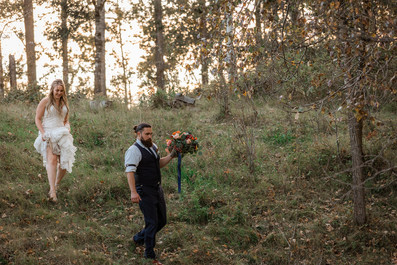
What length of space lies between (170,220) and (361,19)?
15.5ft

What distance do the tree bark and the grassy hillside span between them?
0.21 m

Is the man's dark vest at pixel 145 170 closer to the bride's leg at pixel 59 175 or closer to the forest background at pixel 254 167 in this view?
the forest background at pixel 254 167

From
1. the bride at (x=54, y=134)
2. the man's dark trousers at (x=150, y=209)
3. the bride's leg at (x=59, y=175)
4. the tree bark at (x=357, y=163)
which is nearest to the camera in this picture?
the man's dark trousers at (x=150, y=209)

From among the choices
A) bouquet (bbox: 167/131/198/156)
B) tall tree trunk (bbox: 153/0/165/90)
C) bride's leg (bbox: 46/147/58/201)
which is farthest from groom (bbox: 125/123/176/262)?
tall tree trunk (bbox: 153/0/165/90)

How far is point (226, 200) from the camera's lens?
26.1ft

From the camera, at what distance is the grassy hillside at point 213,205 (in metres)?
6.35

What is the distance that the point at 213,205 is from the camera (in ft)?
25.7

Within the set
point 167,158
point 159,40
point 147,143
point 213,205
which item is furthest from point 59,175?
point 159,40

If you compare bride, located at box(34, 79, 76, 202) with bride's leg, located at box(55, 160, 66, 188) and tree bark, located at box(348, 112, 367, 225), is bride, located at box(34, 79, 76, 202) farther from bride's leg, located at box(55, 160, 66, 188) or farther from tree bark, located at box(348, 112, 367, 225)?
tree bark, located at box(348, 112, 367, 225)

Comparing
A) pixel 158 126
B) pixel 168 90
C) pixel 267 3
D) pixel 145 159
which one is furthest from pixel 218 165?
pixel 168 90

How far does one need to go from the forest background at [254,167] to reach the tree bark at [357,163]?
0.08 feet

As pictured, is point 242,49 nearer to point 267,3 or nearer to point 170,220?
point 267,3

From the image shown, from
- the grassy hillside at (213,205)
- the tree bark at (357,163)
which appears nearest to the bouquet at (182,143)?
the grassy hillside at (213,205)

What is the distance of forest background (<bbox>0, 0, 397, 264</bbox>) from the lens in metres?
5.03
